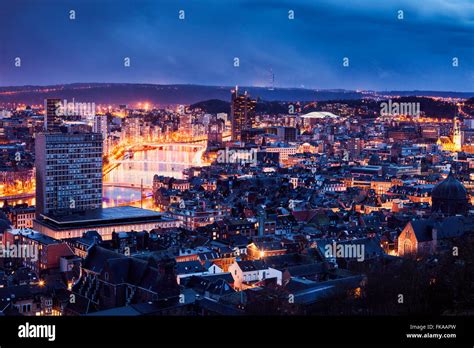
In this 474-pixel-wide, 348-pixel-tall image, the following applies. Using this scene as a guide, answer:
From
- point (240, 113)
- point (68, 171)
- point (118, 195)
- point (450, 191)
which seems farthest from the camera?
point (240, 113)

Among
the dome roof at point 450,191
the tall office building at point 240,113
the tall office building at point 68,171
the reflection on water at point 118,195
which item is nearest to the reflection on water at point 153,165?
the reflection on water at point 118,195

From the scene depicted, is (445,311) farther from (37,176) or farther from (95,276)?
(37,176)

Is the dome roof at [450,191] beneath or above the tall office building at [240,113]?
beneath

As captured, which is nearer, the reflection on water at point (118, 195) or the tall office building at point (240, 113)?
the reflection on water at point (118, 195)

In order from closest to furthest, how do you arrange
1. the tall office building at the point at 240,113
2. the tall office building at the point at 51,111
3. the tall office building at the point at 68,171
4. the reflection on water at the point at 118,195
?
the tall office building at the point at 68,171 → the reflection on water at the point at 118,195 → the tall office building at the point at 51,111 → the tall office building at the point at 240,113

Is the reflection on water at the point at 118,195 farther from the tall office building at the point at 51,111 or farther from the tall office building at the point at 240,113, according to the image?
the tall office building at the point at 240,113

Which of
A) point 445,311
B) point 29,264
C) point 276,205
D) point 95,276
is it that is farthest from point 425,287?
point 276,205

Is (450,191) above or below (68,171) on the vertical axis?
below

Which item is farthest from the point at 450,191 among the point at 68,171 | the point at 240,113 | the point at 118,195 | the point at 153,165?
the point at 240,113

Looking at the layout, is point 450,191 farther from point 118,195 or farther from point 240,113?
point 240,113
